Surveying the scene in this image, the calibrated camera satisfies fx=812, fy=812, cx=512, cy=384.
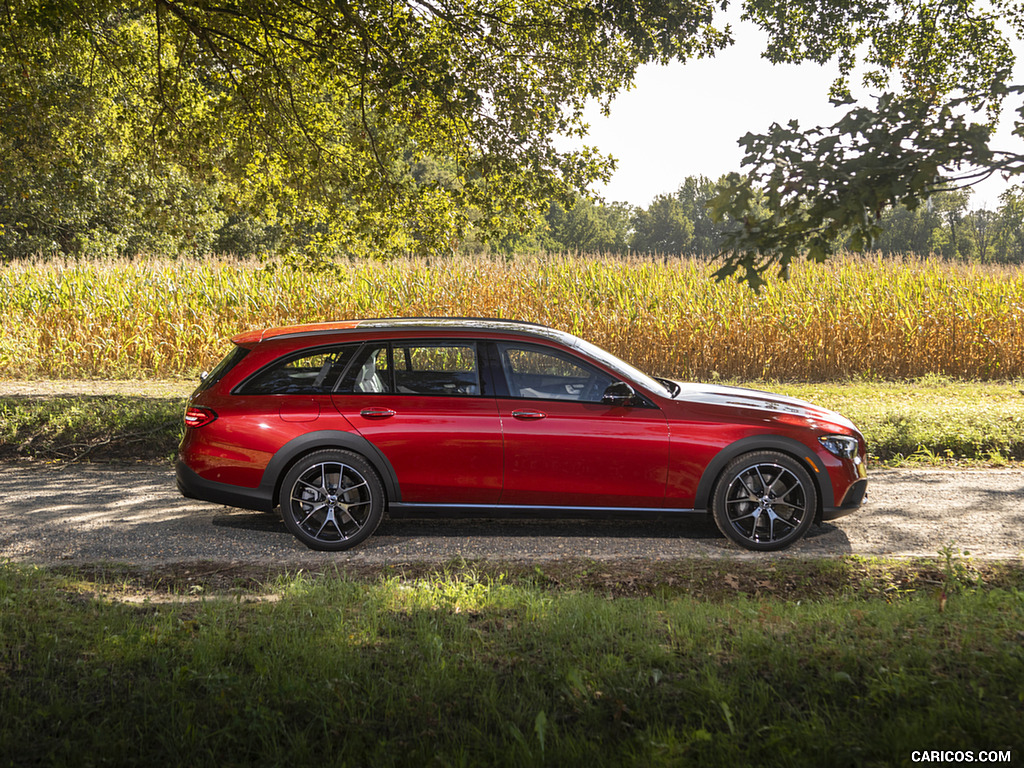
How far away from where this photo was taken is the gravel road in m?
6.02

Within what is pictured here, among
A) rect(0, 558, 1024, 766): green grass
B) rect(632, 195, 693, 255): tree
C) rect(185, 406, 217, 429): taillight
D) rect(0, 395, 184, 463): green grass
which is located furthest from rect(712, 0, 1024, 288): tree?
rect(632, 195, 693, 255): tree

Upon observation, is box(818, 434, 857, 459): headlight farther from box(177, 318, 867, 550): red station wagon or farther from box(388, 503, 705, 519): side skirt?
box(388, 503, 705, 519): side skirt

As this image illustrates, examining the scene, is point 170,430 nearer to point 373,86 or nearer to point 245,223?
point 373,86

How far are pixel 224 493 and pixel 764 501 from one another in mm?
4030

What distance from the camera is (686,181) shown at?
10381 centimetres

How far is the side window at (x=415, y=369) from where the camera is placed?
6.16m

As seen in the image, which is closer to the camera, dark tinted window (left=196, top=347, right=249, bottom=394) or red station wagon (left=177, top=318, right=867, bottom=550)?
red station wagon (left=177, top=318, right=867, bottom=550)

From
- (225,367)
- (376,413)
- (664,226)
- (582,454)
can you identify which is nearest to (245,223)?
(225,367)

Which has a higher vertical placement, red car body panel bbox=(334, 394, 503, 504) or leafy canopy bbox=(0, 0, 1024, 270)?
leafy canopy bbox=(0, 0, 1024, 270)

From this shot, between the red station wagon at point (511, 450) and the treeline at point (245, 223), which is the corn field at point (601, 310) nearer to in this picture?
the treeline at point (245, 223)

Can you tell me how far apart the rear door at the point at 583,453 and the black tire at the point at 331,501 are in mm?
1020

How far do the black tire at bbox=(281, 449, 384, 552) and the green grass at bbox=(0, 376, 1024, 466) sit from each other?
14.6 feet

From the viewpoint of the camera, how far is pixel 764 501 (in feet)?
19.7

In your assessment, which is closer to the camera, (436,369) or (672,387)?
(436,369)
